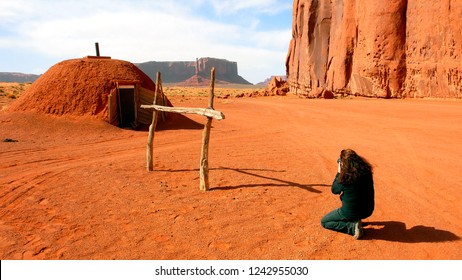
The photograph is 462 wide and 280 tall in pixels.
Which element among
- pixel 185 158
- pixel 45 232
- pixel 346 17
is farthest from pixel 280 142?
pixel 346 17

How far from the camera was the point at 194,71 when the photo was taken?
134 metres

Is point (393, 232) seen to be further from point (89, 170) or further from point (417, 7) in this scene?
point (417, 7)

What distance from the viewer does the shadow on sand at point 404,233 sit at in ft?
14.4

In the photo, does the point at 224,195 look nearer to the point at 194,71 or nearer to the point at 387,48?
the point at 387,48

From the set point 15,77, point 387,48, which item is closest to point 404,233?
point 387,48

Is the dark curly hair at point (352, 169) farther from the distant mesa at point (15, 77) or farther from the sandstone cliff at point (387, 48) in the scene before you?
the distant mesa at point (15, 77)

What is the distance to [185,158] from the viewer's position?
932cm

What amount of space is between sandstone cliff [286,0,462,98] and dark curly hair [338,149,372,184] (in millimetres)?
15625

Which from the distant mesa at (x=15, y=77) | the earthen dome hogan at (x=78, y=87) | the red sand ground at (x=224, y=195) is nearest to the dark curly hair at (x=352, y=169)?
the red sand ground at (x=224, y=195)

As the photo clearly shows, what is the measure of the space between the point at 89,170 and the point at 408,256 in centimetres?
681

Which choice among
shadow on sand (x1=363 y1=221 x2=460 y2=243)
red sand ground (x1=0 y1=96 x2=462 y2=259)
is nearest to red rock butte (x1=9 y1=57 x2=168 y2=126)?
red sand ground (x1=0 y1=96 x2=462 y2=259)

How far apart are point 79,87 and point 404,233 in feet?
43.9

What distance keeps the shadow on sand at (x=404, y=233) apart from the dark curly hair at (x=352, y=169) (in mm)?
890

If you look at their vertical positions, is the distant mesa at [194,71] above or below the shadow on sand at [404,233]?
above
